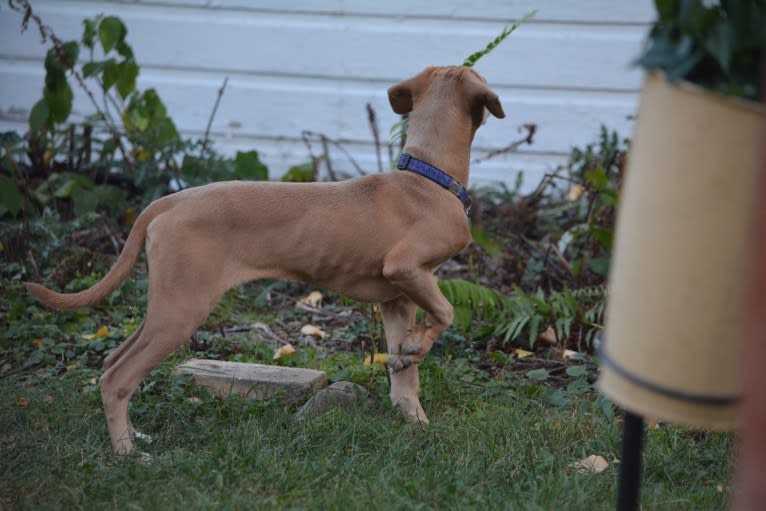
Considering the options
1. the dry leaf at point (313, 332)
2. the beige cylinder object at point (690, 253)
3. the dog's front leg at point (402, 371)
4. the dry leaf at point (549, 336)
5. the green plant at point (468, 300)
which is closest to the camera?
the beige cylinder object at point (690, 253)

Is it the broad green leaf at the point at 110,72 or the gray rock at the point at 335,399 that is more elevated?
the broad green leaf at the point at 110,72

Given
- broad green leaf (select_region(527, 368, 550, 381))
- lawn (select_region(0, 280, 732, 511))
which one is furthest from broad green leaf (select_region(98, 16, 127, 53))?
broad green leaf (select_region(527, 368, 550, 381))

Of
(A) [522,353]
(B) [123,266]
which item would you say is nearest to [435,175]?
(A) [522,353]

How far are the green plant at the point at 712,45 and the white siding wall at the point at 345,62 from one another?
18.3 ft

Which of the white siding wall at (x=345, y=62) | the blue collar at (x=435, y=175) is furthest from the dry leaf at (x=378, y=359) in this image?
the white siding wall at (x=345, y=62)

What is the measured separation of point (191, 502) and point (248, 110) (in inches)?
214

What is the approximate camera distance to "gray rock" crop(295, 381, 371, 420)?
430 centimetres

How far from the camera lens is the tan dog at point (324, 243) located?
3979 mm

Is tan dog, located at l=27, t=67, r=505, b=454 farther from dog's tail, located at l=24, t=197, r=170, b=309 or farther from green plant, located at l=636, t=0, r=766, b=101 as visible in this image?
green plant, located at l=636, t=0, r=766, b=101

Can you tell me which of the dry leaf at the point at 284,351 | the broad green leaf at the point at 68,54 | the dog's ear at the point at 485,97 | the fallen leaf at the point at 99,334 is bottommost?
the dry leaf at the point at 284,351

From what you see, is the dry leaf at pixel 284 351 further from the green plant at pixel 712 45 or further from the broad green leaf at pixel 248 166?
the green plant at pixel 712 45

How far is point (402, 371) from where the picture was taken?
14.6 feet

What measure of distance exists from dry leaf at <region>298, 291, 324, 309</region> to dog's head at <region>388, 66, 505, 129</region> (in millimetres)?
1984

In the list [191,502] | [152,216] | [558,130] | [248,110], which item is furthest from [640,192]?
[248,110]
